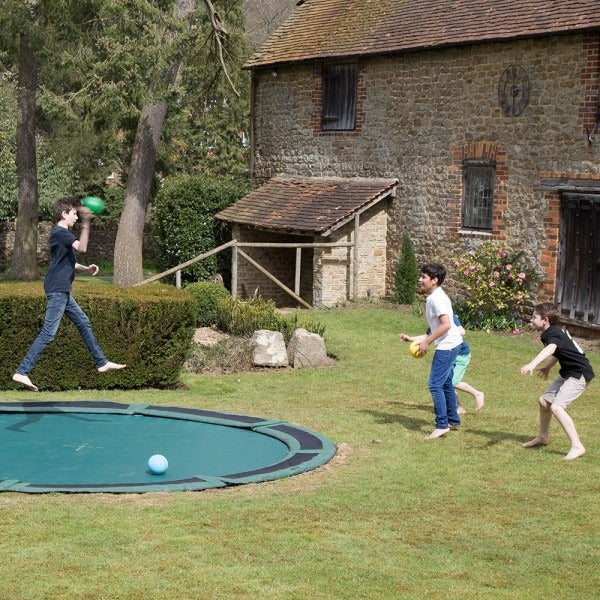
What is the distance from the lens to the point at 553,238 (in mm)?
21484

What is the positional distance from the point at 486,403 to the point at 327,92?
1483 centimetres

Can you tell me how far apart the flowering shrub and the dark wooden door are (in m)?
0.72

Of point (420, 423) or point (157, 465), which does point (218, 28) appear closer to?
point (420, 423)

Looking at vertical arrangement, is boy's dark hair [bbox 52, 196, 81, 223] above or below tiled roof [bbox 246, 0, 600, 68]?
below

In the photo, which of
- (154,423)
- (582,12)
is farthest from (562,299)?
(154,423)

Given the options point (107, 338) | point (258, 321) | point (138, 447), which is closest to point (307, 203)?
point (258, 321)

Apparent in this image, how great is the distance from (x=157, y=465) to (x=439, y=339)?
11.8 ft

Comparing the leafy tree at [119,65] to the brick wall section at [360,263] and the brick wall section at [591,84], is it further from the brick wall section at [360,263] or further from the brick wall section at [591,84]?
the brick wall section at [591,84]

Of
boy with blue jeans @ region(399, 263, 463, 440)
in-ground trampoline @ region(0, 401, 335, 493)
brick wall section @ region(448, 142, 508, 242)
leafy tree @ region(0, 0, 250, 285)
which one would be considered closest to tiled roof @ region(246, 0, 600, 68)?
leafy tree @ region(0, 0, 250, 285)

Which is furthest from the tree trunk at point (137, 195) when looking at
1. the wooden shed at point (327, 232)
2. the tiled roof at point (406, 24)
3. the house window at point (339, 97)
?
the house window at point (339, 97)

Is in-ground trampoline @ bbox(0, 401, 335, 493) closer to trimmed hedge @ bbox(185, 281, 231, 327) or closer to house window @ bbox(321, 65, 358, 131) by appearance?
trimmed hedge @ bbox(185, 281, 231, 327)

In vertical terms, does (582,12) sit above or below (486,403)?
above

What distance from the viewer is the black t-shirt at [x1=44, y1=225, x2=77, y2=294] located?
1230cm

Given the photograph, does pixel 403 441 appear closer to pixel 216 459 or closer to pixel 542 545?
pixel 216 459
